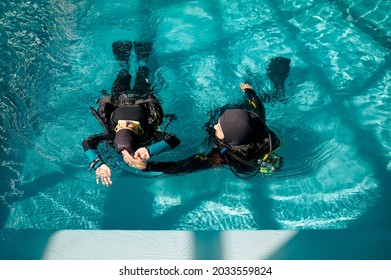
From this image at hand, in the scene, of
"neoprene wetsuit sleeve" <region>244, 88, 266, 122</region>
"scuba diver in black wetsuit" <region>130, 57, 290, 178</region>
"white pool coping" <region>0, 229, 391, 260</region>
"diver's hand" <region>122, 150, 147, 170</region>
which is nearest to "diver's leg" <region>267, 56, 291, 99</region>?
"neoprene wetsuit sleeve" <region>244, 88, 266, 122</region>

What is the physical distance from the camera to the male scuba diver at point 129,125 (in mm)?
3500

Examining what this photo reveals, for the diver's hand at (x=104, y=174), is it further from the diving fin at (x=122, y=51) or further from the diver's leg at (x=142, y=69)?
the diving fin at (x=122, y=51)

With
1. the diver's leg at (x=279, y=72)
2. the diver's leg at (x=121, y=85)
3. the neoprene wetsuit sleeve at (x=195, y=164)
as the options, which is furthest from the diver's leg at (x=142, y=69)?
the diver's leg at (x=279, y=72)

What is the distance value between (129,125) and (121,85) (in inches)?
50.4

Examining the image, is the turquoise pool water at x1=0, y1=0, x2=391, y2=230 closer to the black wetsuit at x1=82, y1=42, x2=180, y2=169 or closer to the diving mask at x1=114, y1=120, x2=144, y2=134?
the black wetsuit at x1=82, y1=42, x2=180, y2=169

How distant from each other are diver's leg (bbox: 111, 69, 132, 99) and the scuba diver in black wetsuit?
1308mm

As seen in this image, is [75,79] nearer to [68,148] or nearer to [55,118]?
[55,118]

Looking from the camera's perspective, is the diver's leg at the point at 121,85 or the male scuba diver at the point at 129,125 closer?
the male scuba diver at the point at 129,125

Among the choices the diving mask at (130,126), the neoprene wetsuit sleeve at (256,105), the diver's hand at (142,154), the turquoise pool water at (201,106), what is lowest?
the turquoise pool water at (201,106)

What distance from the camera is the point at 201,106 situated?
16.8ft

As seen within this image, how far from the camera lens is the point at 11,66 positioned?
560 centimetres

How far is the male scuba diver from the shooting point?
350 cm
